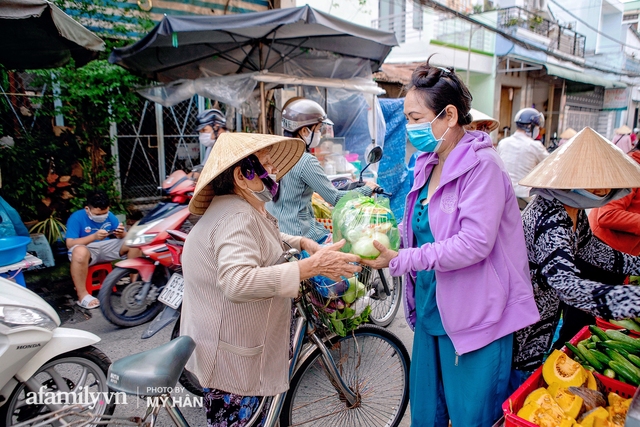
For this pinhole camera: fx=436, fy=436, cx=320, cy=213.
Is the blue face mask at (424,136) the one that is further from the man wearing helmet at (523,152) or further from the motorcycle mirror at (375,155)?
the man wearing helmet at (523,152)

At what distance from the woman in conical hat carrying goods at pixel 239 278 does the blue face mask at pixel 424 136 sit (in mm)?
517

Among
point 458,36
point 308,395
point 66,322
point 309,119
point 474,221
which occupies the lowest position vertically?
point 66,322

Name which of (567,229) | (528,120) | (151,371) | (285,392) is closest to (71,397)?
(151,371)

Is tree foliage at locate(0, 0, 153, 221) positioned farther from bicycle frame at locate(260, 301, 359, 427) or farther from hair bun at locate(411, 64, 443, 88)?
hair bun at locate(411, 64, 443, 88)

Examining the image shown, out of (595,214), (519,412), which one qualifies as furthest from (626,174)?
(595,214)

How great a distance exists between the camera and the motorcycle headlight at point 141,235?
3828mm

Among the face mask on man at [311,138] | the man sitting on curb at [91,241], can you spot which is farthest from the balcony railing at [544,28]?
the man sitting on curb at [91,241]

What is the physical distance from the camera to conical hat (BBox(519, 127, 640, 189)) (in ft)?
5.52

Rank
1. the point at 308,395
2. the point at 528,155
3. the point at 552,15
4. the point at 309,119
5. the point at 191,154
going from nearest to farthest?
the point at 308,395 → the point at 309,119 → the point at 528,155 → the point at 191,154 → the point at 552,15

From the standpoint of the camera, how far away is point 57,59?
4777mm

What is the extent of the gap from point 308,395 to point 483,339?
40.2 inches

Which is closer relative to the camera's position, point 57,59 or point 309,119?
point 309,119

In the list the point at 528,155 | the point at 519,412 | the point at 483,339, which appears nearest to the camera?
the point at 519,412

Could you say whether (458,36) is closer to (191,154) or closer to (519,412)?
(191,154)
